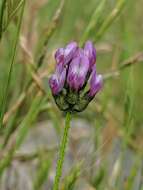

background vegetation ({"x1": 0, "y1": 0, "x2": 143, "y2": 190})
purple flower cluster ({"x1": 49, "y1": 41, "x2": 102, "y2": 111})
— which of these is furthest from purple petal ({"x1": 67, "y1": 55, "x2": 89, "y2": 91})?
background vegetation ({"x1": 0, "y1": 0, "x2": 143, "y2": 190})

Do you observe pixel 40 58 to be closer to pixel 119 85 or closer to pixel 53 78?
pixel 53 78

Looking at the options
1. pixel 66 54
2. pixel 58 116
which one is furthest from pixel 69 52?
pixel 58 116

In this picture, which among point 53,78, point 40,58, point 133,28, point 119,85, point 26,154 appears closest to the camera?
point 53,78

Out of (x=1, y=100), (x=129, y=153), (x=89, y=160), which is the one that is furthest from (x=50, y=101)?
(x=1, y=100)

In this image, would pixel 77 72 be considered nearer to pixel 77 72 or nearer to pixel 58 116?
pixel 77 72

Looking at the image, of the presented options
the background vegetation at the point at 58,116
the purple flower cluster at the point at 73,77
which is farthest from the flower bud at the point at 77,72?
the background vegetation at the point at 58,116

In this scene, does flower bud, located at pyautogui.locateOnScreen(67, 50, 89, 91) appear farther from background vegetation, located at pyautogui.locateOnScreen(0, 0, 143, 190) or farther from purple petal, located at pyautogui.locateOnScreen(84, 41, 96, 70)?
background vegetation, located at pyautogui.locateOnScreen(0, 0, 143, 190)
